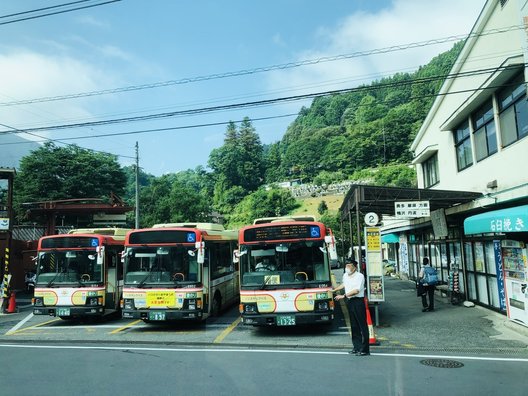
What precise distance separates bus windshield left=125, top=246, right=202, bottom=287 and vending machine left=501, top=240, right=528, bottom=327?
8003 millimetres

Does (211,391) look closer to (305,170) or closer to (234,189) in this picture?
(234,189)

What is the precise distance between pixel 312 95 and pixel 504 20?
17.4ft

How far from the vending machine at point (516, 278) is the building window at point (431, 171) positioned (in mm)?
8436

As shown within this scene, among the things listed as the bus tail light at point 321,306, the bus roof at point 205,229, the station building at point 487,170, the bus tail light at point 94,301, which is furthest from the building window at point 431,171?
the bus tail light at point 94,301

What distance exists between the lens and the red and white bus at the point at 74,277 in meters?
12.2

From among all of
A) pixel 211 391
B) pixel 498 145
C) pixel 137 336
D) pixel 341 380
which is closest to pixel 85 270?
pixel 137 336

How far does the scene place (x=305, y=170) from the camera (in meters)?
119

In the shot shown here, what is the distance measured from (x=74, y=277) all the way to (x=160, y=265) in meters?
3.24

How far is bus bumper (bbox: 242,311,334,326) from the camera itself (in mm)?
9734

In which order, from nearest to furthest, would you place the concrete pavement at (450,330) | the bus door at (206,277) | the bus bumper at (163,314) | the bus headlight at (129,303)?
the concrete pavement at (450,330)
the bus bumper at (163,314)
the bus headlight at (129,303)
the bus door at (206,277)

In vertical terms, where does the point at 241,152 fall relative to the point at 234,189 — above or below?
above

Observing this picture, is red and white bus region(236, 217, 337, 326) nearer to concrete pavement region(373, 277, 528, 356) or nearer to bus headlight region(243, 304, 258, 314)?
bus headlight region(243, 304, 258, 314)

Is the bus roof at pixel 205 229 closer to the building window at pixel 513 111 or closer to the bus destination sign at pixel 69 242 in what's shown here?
the bus destination sign at pixel 69 242

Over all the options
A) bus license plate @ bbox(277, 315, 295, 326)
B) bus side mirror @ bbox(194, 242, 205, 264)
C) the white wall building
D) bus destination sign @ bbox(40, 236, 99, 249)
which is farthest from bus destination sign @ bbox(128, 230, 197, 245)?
the white wall building
